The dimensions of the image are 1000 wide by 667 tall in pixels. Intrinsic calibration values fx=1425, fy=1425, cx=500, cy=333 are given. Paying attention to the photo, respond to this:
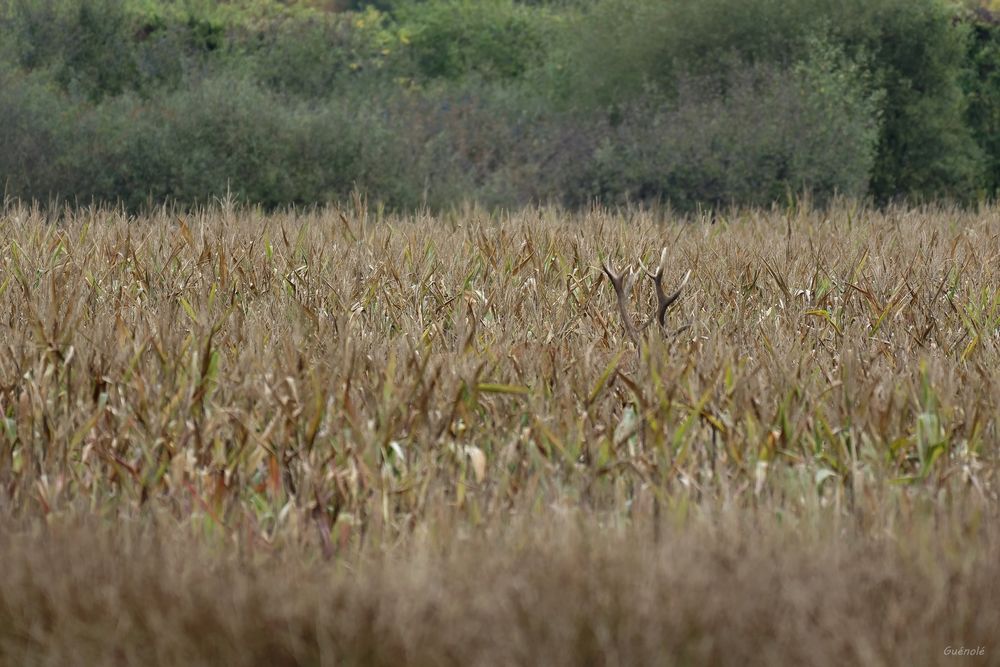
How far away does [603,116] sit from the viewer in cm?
1598

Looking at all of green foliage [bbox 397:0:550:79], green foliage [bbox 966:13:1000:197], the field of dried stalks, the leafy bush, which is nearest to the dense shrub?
green foliage [bbox 966:13:1000:197]

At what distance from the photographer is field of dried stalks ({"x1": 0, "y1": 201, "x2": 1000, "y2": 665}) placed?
6.86 ft

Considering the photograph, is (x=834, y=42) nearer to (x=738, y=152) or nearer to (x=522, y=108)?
(x=522, y=108)

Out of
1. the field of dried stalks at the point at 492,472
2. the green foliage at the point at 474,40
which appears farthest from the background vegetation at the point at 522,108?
the field of dried stalks at the point at 492,472

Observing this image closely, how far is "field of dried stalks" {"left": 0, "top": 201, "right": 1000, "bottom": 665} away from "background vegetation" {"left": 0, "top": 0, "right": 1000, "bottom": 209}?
19.8ft

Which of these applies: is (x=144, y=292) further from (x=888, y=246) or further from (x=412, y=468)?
(x=888, y=246)

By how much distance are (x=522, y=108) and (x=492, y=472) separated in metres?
14.8

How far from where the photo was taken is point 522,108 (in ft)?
57.3

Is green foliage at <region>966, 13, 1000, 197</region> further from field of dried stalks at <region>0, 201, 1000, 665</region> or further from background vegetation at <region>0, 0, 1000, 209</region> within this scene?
field of dried stalks at <region>0, 201, 1000, 665</region>

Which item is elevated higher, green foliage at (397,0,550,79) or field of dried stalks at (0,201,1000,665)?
field of dried stalks at (0,201,1000,665)

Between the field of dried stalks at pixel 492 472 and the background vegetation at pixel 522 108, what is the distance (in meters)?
6.03

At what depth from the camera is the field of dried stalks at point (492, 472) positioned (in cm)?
209

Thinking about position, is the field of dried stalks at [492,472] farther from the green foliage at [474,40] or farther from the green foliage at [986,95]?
the green foliage at [474,40]

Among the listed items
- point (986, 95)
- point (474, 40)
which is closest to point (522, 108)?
→ point (474, 40)
